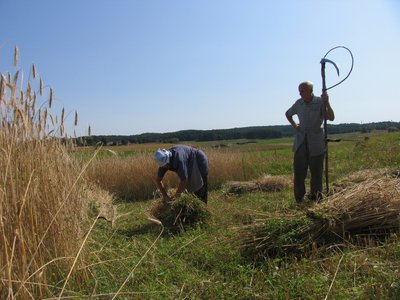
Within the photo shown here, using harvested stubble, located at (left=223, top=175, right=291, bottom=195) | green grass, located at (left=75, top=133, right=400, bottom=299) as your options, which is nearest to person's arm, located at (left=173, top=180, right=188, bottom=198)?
green grass, located at (left=75, top=133, right=400, bottom=299)

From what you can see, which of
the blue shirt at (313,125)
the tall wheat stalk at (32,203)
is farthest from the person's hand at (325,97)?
the tall wheat stalk at (32,203)

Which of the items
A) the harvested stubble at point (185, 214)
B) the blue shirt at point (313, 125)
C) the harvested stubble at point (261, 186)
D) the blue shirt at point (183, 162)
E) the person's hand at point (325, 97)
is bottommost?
the harvested stubble at point (261, 186)

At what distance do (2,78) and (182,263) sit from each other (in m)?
2.39

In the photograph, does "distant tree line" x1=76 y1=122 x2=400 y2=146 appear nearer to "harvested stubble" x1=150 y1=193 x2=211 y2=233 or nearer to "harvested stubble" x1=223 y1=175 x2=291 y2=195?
"harvested stubble" x1=223 y1=175 x2=291 y2=195

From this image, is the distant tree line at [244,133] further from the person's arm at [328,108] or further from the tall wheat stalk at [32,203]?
the tall wheat stalk at [32,203]

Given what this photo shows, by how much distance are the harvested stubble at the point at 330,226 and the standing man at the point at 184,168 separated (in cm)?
180

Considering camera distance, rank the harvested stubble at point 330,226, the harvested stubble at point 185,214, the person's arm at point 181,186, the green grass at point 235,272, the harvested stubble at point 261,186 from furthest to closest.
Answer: the harvested stubble at point 261,186 < the person's arm at point 181,186 < the harvested stubble at point 185,214 < the harvested stubble at point 330,226 < the green grass at point 235,272

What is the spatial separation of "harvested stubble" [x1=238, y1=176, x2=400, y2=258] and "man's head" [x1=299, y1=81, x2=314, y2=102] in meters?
1.88

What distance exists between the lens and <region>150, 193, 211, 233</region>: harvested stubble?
5.34 m

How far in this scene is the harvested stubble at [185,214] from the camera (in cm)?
534

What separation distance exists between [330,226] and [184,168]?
2.39m

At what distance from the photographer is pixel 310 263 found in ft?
11.3

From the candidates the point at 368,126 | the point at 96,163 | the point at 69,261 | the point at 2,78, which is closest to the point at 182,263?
the point at 69,261

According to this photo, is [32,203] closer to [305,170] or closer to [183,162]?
[183,162]
